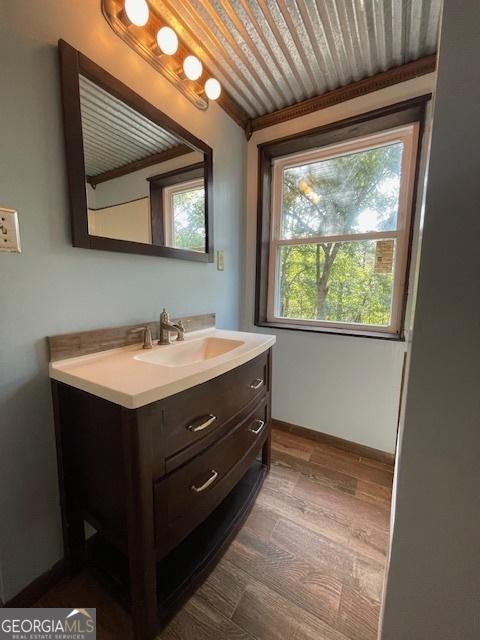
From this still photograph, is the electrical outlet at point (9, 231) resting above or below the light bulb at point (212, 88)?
below

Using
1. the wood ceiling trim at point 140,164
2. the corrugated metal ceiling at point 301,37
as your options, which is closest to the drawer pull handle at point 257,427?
the wood ceiling trim at point 140,164

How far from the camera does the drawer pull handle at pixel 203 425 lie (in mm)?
805

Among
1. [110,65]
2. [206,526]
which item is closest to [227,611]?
[206,526]

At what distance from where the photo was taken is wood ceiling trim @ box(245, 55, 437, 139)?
50.5 inches

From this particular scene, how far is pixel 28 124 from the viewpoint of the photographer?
2.54 ft

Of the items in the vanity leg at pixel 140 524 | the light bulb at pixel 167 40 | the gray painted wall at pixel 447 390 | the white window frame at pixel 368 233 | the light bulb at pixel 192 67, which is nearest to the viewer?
the gray painted wall at pixel 447 390

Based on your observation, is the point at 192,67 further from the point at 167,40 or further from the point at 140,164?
the point at 140,164

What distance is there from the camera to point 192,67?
1.17 metres

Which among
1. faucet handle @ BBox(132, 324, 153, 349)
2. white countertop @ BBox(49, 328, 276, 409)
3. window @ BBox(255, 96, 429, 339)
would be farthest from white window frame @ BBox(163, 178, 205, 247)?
window @ BBox(255, 96, 429, 339)

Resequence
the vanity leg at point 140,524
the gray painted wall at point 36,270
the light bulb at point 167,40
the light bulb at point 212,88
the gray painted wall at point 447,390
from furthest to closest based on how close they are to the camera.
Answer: the light bulb at point 212,88
the light bulb at point 167,40
the gray painted wall at point 36,270
the vanity leg at point 140,524
the gray painted wall at point 447,390

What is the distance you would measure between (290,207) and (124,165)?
121 centimetres

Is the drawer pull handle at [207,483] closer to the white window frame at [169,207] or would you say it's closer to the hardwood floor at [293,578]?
the hardwood floor at [293,578]

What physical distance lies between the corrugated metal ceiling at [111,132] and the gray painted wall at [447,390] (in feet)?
3.50

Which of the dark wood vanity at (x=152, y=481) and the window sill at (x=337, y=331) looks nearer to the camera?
the dark wood vanity at (x=152, y=481)
